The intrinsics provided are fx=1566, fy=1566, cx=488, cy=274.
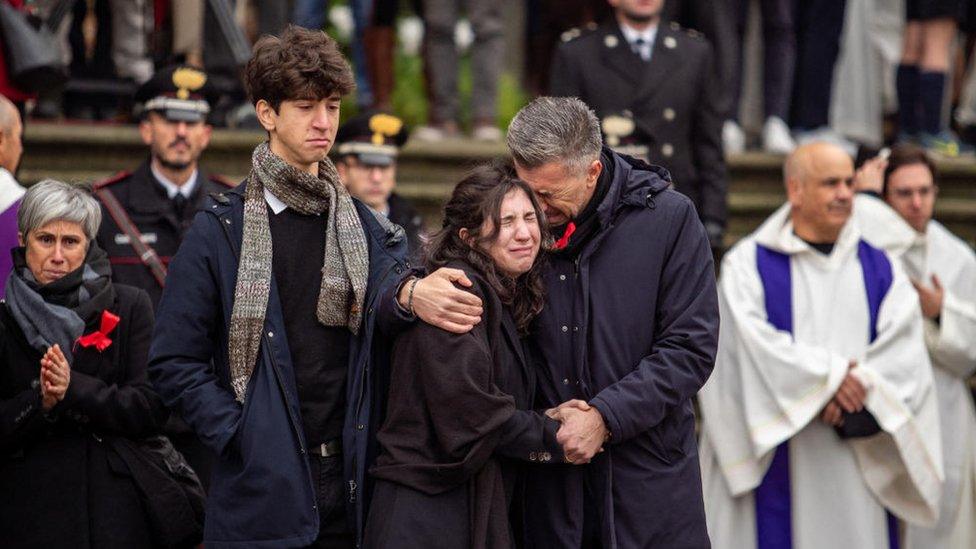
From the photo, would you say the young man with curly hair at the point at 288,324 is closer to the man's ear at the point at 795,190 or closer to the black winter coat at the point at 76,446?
the black winter coat at the point at 76,446

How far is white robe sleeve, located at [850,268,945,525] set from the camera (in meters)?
6.20

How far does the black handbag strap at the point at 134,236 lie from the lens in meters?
5.98

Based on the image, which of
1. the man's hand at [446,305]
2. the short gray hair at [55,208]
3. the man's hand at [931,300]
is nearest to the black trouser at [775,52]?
the man's hand at [931,300]

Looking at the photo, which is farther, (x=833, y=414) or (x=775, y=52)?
(x=775, y=52)

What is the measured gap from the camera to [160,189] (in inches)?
246

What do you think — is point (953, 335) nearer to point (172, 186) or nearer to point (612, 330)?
point (612, 330)

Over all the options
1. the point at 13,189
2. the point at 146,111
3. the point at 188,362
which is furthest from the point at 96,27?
the point at 188,362

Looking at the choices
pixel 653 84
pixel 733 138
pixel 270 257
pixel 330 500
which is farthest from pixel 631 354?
pixel 733 138

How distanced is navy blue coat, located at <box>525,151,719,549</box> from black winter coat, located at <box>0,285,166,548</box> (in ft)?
4.28

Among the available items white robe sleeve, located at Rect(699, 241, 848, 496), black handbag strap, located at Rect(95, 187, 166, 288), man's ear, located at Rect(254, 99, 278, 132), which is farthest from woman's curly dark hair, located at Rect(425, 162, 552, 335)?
white robe sleeve, located at Rect(699, 241, 848, 496)

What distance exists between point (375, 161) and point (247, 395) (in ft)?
9.04

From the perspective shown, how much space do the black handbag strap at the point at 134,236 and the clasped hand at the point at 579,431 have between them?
2.18 meters

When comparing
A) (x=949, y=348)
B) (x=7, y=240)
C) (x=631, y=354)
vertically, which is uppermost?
(x=7, y=240)

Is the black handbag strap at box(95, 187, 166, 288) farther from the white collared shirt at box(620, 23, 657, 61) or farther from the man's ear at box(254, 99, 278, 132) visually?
the white collared shirt at box(620, 23, 657, 61)
